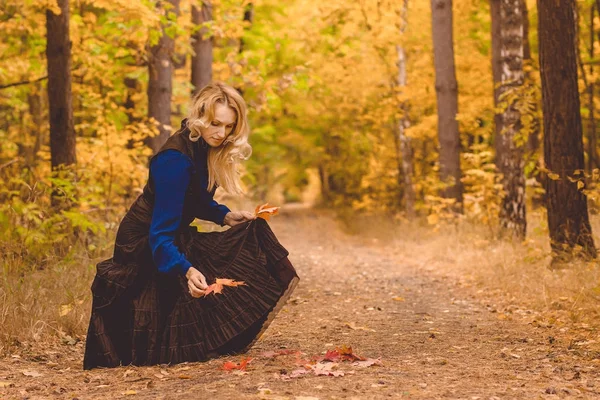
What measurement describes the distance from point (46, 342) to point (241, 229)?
1863mm

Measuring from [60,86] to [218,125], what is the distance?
461cm

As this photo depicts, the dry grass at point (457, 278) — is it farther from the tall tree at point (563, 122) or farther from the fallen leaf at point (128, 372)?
the fallen leaf at point (128, 372)

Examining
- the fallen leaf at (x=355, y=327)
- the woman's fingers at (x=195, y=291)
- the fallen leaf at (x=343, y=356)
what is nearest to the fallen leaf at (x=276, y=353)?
the fallen leaf at (x=343, y=356)

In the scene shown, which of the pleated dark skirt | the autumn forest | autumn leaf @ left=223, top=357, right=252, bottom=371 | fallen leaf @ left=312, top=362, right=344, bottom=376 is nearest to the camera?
fallen leaf @ left=312, top=362, right=344, bottom=376

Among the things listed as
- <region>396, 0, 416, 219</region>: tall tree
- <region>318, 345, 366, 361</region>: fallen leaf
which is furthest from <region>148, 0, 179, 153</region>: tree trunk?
<region>318, 345, 366, 361</region>: fallen leaf

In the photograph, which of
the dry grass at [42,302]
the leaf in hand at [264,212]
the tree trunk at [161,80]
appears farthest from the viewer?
the tree trunk at [161,80]

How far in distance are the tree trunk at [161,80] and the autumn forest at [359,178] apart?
0.04m

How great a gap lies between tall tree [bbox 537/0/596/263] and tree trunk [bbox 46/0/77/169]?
539 centimetres

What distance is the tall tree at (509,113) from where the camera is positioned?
10742 millimetres

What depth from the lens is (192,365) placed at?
15.4 feet

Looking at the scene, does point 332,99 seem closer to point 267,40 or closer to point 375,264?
point 267,40

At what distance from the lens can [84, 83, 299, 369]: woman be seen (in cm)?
474

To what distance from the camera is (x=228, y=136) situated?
4785 millimetres

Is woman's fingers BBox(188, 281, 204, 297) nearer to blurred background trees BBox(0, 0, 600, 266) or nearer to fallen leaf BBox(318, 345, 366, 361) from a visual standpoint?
fallen leaf BBox(318, 345, 366, 361)
